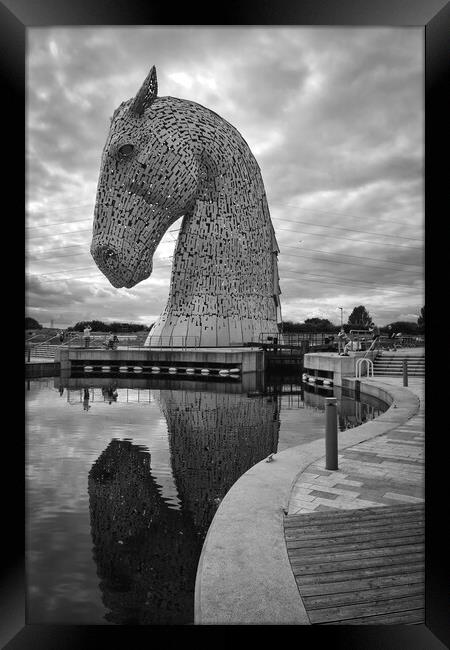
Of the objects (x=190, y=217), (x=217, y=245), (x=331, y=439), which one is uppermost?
(x=190, y=217)

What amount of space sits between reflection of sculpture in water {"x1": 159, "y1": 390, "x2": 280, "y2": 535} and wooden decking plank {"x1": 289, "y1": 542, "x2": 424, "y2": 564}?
1343mm

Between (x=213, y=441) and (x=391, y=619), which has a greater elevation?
(x=391, y=619)

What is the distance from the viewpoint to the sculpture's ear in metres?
18.2

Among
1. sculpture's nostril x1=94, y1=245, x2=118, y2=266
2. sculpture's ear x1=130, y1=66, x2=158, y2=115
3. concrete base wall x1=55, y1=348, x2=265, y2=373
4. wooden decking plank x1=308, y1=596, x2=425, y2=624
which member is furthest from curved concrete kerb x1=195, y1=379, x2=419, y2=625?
sculpture's ear x1=130, y1=66, x2=158, y2=115

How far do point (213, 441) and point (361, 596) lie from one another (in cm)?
545

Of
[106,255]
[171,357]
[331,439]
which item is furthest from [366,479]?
[106,255]

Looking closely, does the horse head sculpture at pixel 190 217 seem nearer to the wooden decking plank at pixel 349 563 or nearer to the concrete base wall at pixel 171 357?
the concrete base wall at pixel 171 357

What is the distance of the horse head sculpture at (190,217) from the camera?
19203mm

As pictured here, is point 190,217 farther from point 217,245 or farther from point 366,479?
point 366,479

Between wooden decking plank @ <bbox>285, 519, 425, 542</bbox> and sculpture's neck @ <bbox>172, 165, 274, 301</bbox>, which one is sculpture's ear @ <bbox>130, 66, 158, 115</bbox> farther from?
wooden decking plank @ <bbox>285, 519, 425, 542</bbox>

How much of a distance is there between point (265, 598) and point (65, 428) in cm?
735

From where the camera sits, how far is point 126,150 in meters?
19.0
